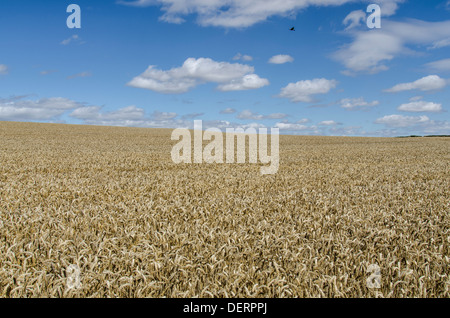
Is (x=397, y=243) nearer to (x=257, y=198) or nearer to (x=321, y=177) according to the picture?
(x=257, y=198)

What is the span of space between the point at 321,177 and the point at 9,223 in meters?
9.00

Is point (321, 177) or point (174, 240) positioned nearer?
point (174, 240)

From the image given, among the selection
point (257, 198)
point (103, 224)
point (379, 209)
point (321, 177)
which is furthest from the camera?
point (321, 177)

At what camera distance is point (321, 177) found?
10.8 meters

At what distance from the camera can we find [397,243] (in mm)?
4078

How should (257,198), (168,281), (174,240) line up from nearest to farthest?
(168,281) → (174,240) → (257,198)

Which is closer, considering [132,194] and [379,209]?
[379,209]

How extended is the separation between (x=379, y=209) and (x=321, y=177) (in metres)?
4.82
